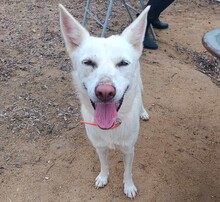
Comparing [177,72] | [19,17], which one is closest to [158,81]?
[177,72]

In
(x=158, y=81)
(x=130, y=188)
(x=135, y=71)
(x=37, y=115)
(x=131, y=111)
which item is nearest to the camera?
(x=135, y=71)

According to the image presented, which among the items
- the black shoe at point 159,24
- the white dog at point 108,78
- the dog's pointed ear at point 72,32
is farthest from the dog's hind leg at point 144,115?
the black shoe at point 159,24

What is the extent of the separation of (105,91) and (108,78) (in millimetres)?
98

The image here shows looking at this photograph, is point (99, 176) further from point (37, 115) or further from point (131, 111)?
point (37, 115)

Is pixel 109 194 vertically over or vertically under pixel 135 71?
under

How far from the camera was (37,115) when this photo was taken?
344 cm

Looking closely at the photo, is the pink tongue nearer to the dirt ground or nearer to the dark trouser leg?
the dirt ground

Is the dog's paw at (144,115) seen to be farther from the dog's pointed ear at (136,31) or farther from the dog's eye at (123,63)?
the dog's eye at (123,63)

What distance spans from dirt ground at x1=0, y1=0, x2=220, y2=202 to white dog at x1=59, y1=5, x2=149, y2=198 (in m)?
0.50

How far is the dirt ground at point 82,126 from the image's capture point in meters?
2.79

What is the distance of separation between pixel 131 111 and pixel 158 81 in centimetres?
179

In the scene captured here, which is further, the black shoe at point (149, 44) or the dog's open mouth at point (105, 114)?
the black shoe at point (149, 44)

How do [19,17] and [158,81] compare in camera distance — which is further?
[19,17]

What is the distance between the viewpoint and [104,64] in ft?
6.48
